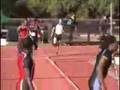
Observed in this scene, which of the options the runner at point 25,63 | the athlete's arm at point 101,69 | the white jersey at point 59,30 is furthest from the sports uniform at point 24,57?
the white jersey at point 59,30

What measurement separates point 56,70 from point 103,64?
1268 cm

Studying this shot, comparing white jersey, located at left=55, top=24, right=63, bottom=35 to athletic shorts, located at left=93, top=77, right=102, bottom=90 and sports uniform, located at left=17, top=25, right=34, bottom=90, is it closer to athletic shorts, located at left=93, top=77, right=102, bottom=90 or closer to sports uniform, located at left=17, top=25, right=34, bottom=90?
sports uniform, located at left=17, top=25, right=34, bottom=90

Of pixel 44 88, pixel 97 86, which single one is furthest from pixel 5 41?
pixel 97 86

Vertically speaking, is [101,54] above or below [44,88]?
above

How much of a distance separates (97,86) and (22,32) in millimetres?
3534

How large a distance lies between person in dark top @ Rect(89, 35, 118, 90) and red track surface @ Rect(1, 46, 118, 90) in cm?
735

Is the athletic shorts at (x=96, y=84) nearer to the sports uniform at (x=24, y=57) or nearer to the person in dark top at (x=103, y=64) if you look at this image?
the person in dark top at (x=103, y=64)

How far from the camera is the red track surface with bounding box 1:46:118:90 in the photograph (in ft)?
55.4

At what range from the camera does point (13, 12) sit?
5488 cm

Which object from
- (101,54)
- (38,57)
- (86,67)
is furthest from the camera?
(38,57)

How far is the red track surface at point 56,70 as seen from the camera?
16.9 metres

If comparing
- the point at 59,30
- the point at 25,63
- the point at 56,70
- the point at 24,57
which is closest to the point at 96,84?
the point at 25,63

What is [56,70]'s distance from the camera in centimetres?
2114

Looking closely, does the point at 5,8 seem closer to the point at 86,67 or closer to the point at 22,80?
the point at 86,67
